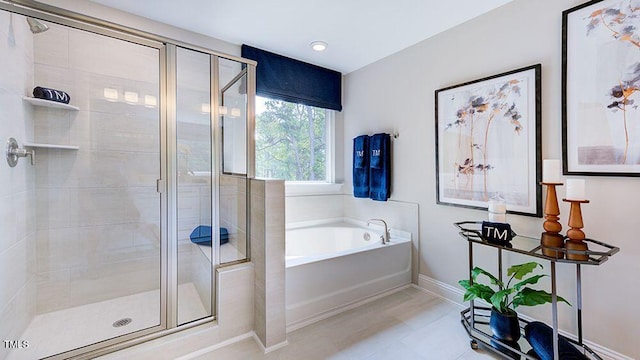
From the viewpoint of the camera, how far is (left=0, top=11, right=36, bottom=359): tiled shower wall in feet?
4.86

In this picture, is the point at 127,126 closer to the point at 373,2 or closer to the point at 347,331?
the point at 373,2

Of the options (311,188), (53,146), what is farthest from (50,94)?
(311,188)

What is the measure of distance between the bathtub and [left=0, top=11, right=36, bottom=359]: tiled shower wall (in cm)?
162

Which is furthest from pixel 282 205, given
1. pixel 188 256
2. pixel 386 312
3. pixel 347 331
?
pixel 386 312

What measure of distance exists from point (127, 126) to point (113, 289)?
1.33 metres

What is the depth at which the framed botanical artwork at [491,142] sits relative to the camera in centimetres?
176

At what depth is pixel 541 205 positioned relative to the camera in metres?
1.73

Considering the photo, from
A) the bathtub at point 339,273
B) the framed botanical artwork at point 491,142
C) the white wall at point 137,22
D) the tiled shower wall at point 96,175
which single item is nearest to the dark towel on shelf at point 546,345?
the framed botanical artwork at point 491,142

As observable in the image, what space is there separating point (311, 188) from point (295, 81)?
4.01ft

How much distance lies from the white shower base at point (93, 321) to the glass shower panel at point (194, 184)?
0.03 metres

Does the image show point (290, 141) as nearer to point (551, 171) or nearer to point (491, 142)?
point (491, 142)

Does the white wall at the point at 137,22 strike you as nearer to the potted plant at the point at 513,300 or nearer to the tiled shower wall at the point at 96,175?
the tiled shower wall at the point at 96,175

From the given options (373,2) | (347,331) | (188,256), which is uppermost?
(373,2)

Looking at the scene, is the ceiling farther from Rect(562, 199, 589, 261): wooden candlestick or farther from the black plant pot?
the black plant pot
